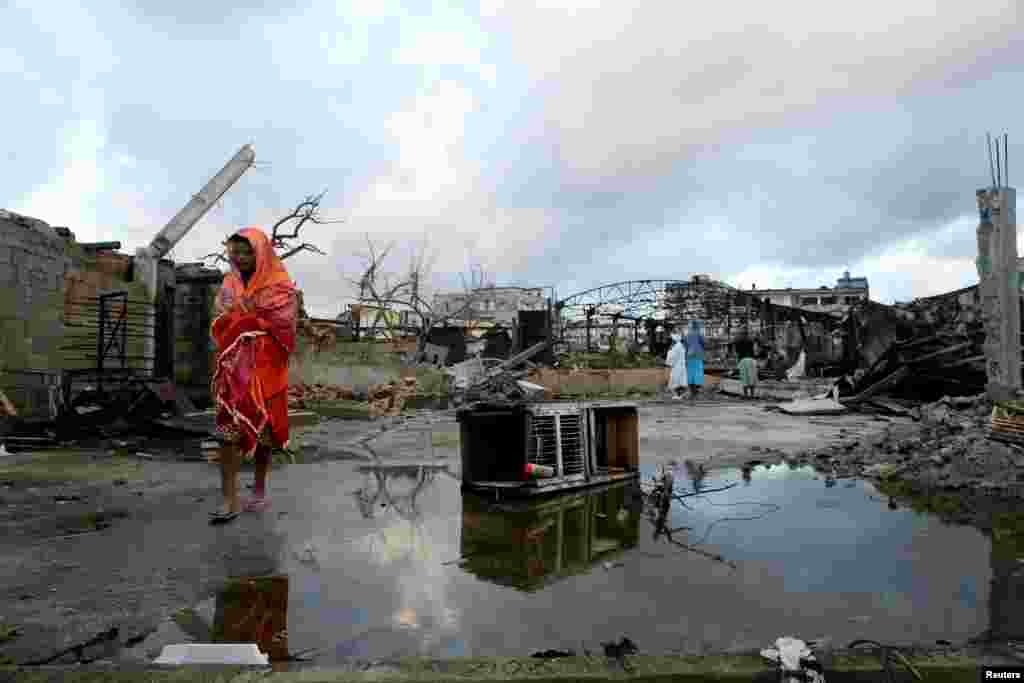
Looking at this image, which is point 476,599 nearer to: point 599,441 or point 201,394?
point 599,441

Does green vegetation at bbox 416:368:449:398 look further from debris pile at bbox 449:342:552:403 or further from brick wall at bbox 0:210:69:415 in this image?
brick wall at bbox 0:210:69:415

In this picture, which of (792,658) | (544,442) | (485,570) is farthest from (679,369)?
(792,658)

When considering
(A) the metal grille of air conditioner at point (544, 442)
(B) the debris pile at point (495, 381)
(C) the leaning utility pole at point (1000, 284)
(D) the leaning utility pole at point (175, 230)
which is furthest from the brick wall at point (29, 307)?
(C) the leaning utility pole at point (1000, 284)

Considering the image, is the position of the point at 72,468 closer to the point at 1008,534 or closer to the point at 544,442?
the point at 544,442

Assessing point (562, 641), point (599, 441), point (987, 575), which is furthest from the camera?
point (599, 441)

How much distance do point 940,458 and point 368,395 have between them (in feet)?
37.1

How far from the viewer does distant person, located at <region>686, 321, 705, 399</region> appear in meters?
16.7

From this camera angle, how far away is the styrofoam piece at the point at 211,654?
6.48 ft

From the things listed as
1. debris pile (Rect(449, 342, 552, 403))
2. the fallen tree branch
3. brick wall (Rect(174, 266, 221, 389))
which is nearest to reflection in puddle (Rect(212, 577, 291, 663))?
the fallen tree branch

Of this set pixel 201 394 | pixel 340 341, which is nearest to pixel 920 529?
pixel 201 394

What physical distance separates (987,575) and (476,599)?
2329 mm

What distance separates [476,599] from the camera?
2.61 metres

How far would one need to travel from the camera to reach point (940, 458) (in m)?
5.12

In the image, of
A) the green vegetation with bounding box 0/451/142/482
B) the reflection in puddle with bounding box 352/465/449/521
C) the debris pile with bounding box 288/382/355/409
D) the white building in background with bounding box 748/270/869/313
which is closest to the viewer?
the reflection in puddle with bounding box 352/465/449/521
